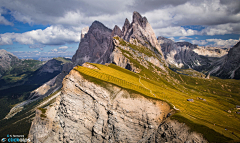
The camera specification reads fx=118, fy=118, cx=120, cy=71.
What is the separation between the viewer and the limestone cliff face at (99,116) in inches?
2234

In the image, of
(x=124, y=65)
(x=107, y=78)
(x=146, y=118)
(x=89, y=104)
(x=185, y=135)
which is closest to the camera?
(x=185, y=135)

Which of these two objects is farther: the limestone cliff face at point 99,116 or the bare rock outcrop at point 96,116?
the bare rock outcrop at point 96,116

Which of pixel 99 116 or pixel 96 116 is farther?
pixel 96 116

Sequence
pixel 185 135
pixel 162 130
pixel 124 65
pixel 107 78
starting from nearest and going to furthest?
pixel 185 135 < pixel 162 130 < pixel 107 78 < pixel 124 65

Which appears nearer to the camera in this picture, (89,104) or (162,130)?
(162,130)

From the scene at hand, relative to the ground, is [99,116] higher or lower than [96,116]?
higher

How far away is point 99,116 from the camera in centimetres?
5903

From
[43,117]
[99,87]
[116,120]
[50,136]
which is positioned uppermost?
[99,87]

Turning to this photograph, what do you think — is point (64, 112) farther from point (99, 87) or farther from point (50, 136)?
point (99, 87)

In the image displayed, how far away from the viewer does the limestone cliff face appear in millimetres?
56750

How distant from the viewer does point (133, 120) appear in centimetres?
5741

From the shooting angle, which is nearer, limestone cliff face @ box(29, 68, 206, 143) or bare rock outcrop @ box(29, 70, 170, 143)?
limestone cliff face @ box(29, 68, 206, 143)

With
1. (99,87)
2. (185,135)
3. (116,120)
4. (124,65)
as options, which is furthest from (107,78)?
(124,65)

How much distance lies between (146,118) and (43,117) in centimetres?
5636
